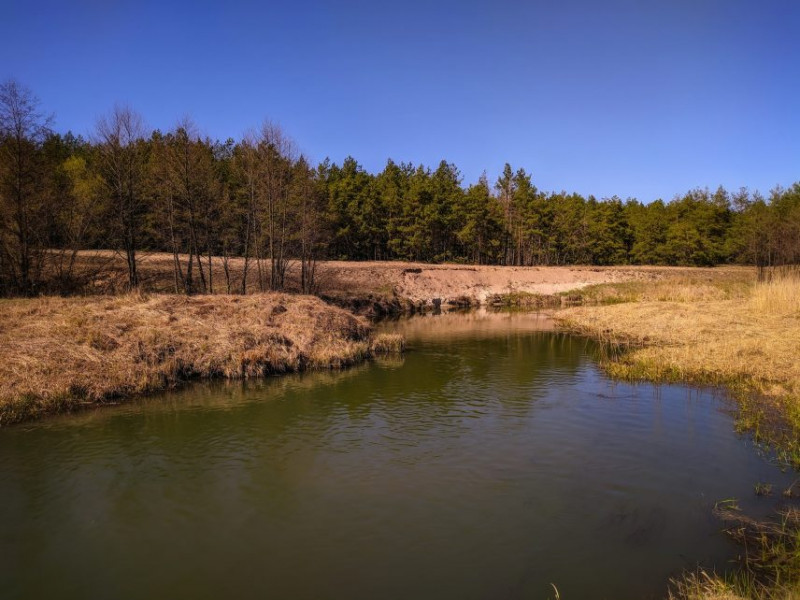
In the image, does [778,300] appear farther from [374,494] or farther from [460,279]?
[460,279]

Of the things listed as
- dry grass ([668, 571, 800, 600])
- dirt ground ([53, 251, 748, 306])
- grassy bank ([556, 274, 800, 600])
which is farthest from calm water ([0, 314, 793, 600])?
dirt ground ([53, 251, 748, 306])

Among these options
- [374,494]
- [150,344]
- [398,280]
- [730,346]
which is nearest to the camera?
[374,494]

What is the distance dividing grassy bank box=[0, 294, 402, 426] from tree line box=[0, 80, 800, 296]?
9480 mm

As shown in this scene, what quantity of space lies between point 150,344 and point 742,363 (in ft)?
74.3

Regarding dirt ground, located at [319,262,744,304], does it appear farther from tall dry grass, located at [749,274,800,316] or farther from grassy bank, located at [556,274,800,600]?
tall dry grass, located at [749,274,800,316]

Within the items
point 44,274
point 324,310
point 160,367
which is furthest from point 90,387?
point 44,274

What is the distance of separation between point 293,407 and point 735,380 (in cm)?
1576

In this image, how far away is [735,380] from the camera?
714 inches

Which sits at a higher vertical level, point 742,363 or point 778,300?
point 778,300

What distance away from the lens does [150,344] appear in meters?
19.7

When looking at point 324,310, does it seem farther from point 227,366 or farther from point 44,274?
point 44,274

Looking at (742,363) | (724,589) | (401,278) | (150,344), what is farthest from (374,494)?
(401,278)

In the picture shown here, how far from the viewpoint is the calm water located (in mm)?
7762

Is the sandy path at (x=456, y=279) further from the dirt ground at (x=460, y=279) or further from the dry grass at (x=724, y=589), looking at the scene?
the dry grass at (x=724, y=589)
